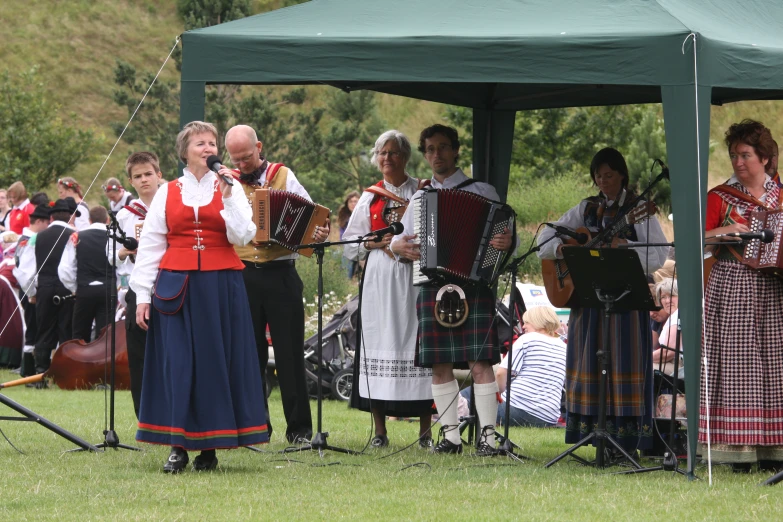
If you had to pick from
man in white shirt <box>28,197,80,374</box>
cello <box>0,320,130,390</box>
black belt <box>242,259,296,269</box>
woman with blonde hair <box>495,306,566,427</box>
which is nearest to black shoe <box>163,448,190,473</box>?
black belt <box>242,259,296,269</box>

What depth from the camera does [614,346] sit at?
6746 mm

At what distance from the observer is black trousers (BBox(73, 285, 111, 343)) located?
1200cm

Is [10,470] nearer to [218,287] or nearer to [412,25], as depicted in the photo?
[218,287]

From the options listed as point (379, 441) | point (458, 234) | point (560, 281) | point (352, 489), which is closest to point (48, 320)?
point (379, 441)

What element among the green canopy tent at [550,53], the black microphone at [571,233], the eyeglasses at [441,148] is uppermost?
the green canopy tent at [550,53]

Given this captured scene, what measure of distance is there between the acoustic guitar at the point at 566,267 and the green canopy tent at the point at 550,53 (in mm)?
752

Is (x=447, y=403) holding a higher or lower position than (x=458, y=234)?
lower

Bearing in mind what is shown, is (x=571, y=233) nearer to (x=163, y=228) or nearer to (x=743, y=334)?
(x=743, y=334)

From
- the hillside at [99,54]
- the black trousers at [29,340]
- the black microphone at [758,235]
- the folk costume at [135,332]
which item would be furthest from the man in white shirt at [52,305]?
the hillside at [99,54]

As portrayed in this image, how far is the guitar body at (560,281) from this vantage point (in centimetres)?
689

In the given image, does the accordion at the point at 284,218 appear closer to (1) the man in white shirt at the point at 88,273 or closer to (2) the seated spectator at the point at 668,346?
(2) the seated spectator at the point at 668,346

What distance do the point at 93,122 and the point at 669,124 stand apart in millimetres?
37644

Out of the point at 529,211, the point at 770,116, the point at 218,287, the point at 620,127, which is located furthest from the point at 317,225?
the point at 770,116

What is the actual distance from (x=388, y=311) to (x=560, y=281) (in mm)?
1144
